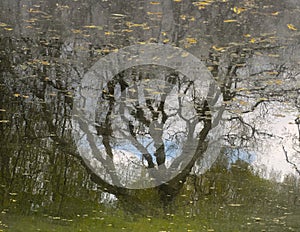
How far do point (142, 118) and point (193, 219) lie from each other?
2.88 ft

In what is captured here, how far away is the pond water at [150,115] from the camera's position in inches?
130

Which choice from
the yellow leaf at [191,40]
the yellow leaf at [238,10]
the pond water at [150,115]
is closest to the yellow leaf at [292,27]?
the pond water at [150,115]

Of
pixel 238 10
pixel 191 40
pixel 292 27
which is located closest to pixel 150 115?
pixel 191 40

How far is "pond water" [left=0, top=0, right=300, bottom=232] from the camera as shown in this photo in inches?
130

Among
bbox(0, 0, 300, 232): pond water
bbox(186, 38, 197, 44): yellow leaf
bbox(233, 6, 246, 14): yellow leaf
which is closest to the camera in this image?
bbox(0, 0, 300, 232): pond water

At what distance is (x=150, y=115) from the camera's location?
3.77 meters

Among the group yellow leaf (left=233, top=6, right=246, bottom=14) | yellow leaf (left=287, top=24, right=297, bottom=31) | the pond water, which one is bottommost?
the pond water

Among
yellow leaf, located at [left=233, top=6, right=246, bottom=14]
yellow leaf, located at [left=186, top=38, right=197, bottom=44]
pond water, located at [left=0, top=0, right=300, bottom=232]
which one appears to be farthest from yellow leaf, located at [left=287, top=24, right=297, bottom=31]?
yellow leaf, located at [left=186, top=38, right=197, bottom=44]

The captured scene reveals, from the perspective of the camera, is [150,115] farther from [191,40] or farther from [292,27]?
[292,27]

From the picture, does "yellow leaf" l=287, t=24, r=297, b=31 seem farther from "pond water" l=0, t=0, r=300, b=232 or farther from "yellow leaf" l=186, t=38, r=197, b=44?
"yellow leaf" l=186, t=38, r=197, b=44

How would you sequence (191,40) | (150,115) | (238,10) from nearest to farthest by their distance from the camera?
(150,115) → (191,40) → (238,10)

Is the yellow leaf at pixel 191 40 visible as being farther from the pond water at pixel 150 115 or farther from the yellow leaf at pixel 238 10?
the yellow leaf at pixel 238 10

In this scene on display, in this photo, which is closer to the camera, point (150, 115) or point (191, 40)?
point (150, 115)

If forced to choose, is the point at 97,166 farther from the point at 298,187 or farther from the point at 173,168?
the point at 298,187
